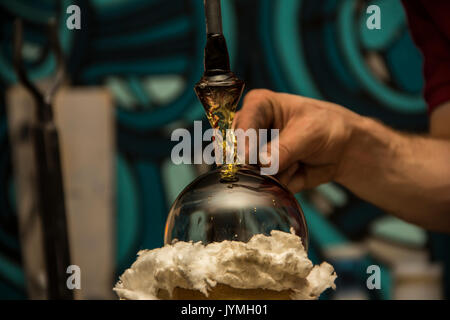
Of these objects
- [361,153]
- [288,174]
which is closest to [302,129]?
[288,174]

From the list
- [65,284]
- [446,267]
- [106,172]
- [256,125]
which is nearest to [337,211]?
[446,267]

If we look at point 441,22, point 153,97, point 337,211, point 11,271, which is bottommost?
point 11,271

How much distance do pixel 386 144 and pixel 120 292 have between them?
2.15 ft

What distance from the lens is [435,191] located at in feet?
3.10

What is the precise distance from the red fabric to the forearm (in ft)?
0.33

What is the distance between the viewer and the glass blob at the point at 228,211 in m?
0.44

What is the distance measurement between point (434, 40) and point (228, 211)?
2.29 feet

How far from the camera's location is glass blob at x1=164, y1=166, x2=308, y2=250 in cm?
44

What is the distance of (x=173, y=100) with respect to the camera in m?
1.68

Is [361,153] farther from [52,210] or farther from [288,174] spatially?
[52,210]
